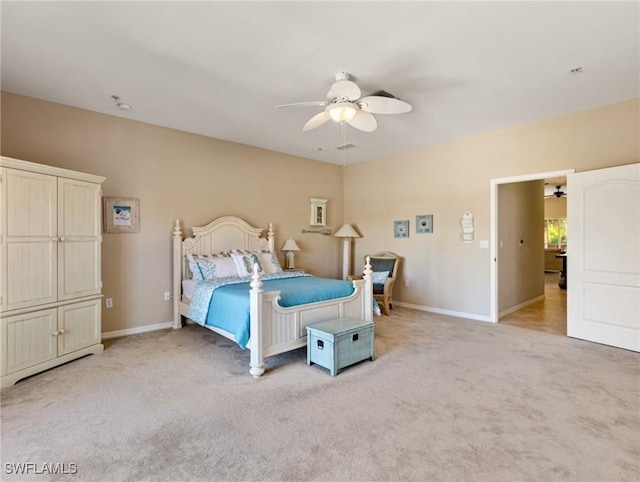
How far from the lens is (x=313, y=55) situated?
2770 millimetres

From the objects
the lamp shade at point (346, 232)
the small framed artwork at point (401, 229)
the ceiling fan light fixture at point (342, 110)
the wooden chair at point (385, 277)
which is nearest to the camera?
the ceiling fan light fixture at point (342, 110)

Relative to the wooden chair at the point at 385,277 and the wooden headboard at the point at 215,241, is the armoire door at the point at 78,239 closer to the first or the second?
the wooden headboard at the point at 215,241

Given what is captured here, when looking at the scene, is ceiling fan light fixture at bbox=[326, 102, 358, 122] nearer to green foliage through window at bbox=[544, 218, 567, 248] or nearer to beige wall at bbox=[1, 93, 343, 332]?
beige wall at bbox=[1, 93, 343, 332]

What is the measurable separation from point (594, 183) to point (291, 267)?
14.3ft

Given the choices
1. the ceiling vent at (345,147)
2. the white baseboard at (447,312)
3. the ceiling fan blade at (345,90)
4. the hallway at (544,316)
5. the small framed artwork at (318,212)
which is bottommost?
the hallway at (544,316)

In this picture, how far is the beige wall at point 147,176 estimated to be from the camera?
3.71 meters

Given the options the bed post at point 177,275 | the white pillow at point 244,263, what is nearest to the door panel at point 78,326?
the bed post at point 177,275

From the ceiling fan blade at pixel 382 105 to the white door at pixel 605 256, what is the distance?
2.55 meters

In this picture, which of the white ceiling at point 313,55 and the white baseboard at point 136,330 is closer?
the white ceiling at point 313,55

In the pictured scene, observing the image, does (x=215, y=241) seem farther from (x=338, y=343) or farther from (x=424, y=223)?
(x=424, y=223)

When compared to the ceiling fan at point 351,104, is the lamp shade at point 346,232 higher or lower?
lower

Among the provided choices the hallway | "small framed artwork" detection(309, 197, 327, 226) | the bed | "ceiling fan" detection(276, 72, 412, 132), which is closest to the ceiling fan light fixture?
"ceiling fan" detection(276, 72, 412, 132)

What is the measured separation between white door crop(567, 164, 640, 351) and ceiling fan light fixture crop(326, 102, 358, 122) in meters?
2.96

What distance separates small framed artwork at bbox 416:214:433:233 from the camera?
5.57m
